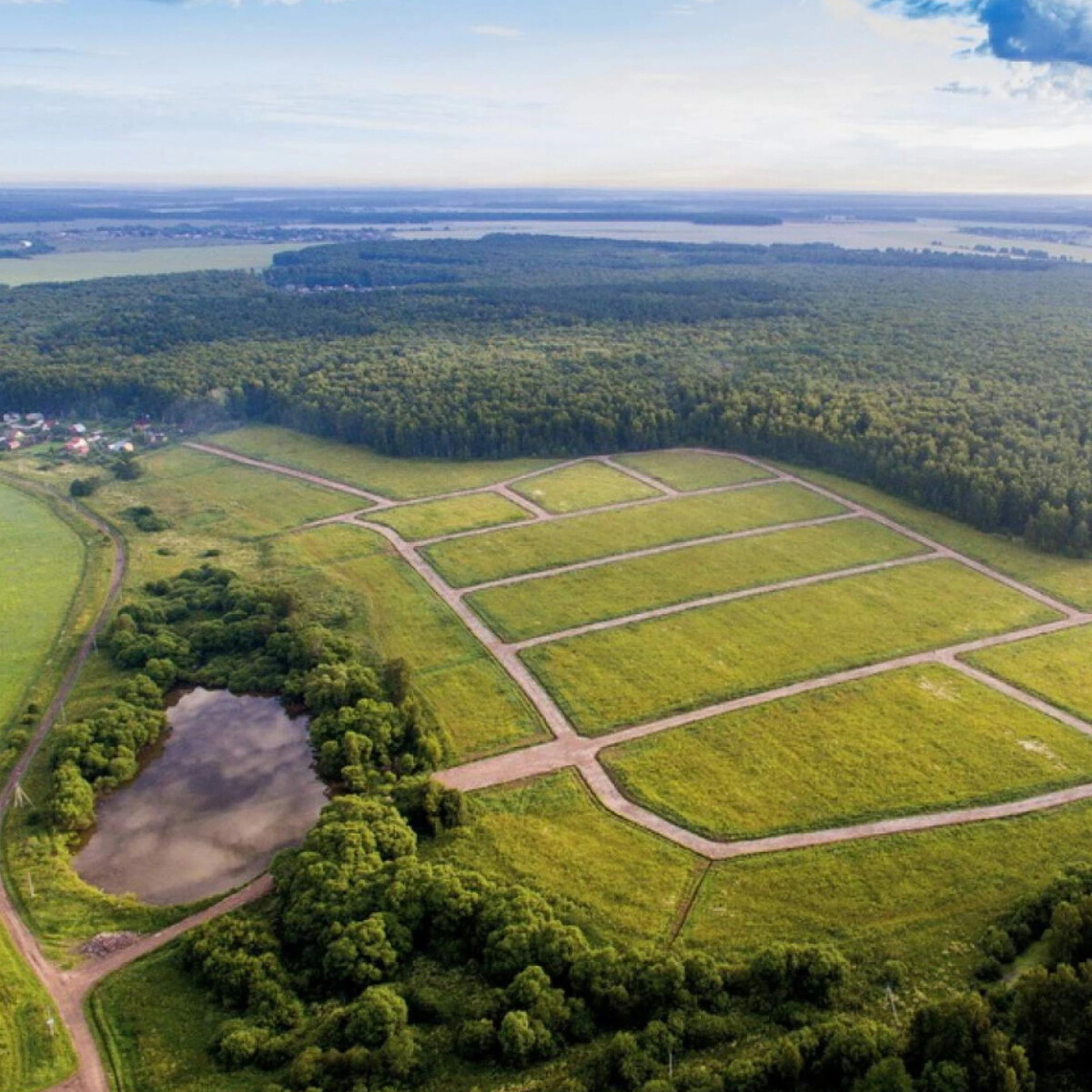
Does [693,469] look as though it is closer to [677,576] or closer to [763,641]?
[677,576]

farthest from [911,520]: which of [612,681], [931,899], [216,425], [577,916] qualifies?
[216,425]

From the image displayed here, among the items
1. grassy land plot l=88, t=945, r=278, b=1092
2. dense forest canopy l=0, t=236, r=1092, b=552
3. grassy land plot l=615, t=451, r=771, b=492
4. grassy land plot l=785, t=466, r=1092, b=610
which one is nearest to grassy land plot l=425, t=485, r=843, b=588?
grassy land plot l=615, t=451, r=771, b=492

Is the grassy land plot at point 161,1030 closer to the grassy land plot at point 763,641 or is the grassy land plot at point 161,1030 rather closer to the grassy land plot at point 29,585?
the grassy land plot at point 29,585

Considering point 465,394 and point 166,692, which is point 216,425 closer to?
point 465,394

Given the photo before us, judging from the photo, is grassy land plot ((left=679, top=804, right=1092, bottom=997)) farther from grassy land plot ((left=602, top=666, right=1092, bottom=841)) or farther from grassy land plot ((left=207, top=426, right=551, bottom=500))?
grassy land plot ((left=207, top=426, right=551, bottom=500))

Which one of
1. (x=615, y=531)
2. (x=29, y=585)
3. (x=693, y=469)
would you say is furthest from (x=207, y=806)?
(x=693, y=469)

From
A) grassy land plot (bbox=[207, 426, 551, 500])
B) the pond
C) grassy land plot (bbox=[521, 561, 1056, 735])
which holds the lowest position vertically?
the pond

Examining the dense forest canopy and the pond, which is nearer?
the pond
